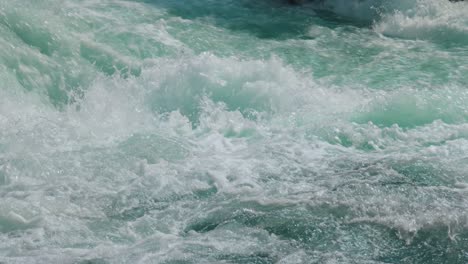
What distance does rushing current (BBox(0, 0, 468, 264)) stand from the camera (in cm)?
487

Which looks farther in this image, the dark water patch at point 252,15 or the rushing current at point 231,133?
the dark water patch at point 252,15

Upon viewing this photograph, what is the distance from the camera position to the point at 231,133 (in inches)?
271

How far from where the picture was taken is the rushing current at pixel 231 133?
487 centimetres

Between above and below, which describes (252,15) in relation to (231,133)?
above

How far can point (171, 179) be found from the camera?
5758 mm

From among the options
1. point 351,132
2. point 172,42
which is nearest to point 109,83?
point 172,42

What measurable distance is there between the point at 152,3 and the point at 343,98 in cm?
411

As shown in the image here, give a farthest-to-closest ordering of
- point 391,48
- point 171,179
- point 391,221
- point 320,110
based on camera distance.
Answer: point 391,48, point 320,110, point 171,179, point 391,221

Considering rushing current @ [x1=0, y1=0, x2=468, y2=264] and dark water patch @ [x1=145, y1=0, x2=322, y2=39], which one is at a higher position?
dark water patch @ [x1=145, y1=0, x2=322, y2=39]

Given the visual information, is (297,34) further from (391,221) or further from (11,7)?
(391,221)

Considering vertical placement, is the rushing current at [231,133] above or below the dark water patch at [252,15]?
below

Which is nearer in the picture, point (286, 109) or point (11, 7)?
point (286, 109)

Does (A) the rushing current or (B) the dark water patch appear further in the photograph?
(B) the dark water patch

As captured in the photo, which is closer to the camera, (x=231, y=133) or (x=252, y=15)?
(x=231, y=133)
